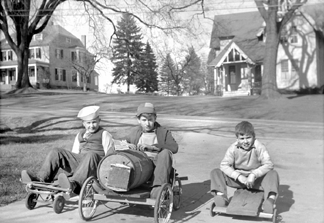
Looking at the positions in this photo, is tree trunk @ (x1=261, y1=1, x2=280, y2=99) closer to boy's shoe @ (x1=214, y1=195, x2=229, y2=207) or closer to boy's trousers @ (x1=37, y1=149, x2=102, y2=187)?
boy's shoe @ (x1=214, y1=195, x2=229, y2=207)

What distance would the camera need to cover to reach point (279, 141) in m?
13.2

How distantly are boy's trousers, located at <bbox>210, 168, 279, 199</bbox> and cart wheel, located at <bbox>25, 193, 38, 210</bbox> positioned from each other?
7.75ft

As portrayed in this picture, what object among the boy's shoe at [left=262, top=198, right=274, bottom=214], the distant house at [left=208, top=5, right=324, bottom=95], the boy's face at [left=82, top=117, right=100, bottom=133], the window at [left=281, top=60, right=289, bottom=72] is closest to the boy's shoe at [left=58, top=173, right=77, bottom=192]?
the boy's face at [left=82, top=117, right=100, bottom=133]

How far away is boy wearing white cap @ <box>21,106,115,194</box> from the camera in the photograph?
17.6 feet

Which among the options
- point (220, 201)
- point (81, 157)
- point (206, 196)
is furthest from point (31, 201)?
point (206, 196)

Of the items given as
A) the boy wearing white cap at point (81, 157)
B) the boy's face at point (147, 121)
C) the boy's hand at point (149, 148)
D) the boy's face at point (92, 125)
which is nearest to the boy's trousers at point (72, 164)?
the boy wearing white cap at point (81, 157)

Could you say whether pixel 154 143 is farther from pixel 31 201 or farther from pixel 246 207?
pixel 31 201

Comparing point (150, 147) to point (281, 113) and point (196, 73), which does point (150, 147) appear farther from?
point (196, 73)

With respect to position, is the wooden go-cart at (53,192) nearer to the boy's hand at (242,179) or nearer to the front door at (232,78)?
the boy's hand at (242,179)

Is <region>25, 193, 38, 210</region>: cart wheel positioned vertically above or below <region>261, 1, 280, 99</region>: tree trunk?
below

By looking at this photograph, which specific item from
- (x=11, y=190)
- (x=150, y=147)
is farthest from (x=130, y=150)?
(x=11, y=190)

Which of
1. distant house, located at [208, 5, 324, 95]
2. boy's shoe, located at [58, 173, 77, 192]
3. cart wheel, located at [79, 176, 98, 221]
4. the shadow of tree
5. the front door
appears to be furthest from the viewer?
the front door

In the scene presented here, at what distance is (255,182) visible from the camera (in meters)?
5.56

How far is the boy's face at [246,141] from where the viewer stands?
5445 millimetres
